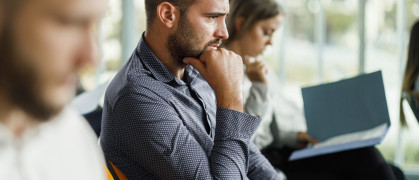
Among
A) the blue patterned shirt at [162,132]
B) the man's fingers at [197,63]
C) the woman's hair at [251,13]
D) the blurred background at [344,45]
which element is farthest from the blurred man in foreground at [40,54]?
the blurred background at [344,45]

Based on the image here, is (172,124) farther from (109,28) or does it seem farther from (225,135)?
(109,28)

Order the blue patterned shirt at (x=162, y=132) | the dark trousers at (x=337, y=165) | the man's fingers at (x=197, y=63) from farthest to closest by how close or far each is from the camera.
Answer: the dark trousers at (x=337, y=165)
the man's fingers at (x=197, y=63)
the blue patterned shirt at (x=162, y=132)

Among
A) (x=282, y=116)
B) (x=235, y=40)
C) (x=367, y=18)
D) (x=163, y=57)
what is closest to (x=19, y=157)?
(x=163, y=57)

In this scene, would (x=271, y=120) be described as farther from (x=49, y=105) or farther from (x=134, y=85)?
(x=49, y=105)

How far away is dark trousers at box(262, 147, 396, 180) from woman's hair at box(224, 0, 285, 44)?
1.67 ft

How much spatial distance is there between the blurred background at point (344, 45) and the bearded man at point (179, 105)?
183cm

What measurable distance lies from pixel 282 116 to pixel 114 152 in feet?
4.22

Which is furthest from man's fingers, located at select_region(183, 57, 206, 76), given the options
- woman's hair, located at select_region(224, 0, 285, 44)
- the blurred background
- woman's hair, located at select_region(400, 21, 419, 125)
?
the blurred background

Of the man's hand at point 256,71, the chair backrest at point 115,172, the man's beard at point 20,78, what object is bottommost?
the man's hand at point 256,71

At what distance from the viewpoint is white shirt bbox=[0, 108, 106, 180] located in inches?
15.9

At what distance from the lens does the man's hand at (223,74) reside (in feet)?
3.65

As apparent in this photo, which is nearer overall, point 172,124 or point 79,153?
point 79,153

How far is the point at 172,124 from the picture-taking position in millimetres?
1062

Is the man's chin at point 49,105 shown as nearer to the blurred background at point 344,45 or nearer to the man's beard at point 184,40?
the man's beard at point 184,40
